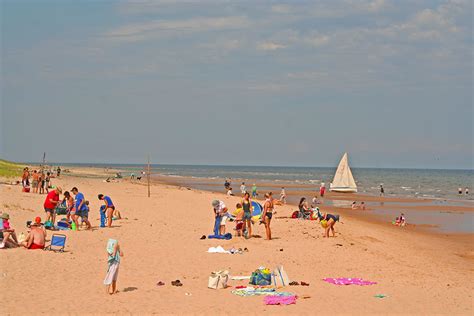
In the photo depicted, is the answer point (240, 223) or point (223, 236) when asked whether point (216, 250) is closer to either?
point (223, 236)

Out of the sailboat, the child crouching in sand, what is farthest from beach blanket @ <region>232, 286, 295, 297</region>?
the sailboat

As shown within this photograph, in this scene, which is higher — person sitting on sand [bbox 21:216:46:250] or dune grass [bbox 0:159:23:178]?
dune grass [bbox 0:159:23:178]

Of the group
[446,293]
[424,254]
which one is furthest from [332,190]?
[446,293]

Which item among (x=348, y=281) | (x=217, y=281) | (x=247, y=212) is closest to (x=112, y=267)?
(x=217, y=281)

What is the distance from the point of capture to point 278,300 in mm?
11727

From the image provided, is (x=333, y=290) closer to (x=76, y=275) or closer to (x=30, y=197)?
(x=76, y=275)

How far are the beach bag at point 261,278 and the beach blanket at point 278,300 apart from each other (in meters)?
1.14

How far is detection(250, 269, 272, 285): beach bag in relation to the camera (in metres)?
13.3

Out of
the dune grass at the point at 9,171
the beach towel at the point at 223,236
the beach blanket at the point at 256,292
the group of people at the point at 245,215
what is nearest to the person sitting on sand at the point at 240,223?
the group of people at the point at 245,215

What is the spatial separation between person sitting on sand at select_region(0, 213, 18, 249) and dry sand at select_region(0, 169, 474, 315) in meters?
0.57

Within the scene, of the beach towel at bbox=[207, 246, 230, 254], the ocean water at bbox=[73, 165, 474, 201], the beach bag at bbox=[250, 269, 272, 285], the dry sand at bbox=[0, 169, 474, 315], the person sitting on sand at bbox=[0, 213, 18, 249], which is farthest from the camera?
the ocean water at bbox=[73, 165, 474, 201]

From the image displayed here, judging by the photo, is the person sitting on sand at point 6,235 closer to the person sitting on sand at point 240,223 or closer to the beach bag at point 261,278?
the beach bag at point 261,278

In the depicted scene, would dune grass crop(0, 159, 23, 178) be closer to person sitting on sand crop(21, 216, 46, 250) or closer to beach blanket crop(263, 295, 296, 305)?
person sitting on sand crop(21, 216, 46, 250)

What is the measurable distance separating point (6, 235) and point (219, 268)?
5.79 m
